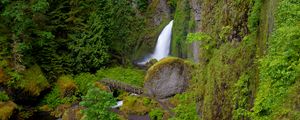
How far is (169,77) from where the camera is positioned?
62.4ft

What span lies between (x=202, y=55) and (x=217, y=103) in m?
1.91

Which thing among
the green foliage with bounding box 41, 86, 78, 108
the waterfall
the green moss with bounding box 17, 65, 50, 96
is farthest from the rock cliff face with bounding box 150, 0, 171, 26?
the green moss with bounding box 17, 65, 50, 96

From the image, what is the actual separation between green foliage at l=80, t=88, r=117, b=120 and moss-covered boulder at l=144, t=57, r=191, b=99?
6311 mm

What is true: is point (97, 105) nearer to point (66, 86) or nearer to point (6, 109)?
point (6, 109)

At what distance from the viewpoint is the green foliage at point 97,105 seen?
1255cm

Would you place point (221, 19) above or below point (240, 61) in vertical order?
above

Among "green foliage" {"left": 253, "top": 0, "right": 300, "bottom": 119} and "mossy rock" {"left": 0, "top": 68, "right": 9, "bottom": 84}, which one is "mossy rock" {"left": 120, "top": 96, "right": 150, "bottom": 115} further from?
"green foliage" {"left": 253, "top": 0, "right": 300, "bottom": 119}

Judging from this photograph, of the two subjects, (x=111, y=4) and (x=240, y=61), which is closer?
(x=240, y=61)

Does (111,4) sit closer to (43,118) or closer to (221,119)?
(43,118)

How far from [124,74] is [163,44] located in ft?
11.5

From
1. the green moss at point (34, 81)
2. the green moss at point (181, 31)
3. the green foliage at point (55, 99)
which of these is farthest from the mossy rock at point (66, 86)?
the green moss at point (181, 31)

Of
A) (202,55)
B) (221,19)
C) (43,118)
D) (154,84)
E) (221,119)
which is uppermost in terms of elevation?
(221,19)

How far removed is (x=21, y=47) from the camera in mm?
19641


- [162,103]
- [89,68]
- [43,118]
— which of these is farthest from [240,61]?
[89,68]
